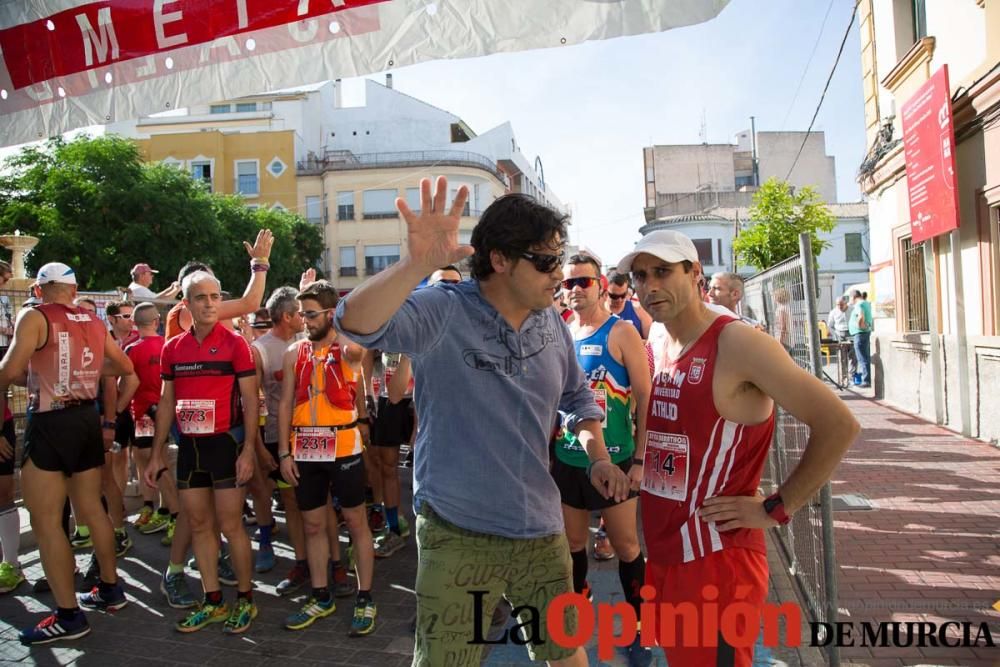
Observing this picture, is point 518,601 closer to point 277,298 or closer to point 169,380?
point 169,380

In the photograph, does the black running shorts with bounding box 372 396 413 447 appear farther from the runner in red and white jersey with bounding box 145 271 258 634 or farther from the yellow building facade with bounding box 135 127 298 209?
the yellow building facade with bounding box 135 127 298 209

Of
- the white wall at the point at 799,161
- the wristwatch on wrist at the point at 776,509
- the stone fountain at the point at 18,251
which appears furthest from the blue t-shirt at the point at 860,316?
the white wall at the point at 799,161

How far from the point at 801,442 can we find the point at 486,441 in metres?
2.86

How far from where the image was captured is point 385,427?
247 inches

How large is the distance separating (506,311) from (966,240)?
30.5 feet

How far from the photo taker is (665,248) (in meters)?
2.63

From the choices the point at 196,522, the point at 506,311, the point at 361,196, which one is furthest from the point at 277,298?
the point at 361,196

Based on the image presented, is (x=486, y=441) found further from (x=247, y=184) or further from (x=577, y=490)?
(x=247, y=184)

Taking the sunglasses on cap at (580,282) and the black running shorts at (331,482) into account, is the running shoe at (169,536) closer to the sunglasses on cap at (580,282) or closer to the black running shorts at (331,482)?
the black running shorts at (331,482)

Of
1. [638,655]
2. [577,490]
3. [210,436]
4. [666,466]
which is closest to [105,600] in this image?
[210,436]

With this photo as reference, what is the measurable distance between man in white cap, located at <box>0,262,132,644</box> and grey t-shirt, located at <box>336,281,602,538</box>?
321cm

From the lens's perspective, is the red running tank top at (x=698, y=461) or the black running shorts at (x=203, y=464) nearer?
the red running tank top at (x=698, y=461)

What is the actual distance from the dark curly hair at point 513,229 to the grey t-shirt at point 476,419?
14 centimetres

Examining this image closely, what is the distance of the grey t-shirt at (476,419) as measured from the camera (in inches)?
93.0
